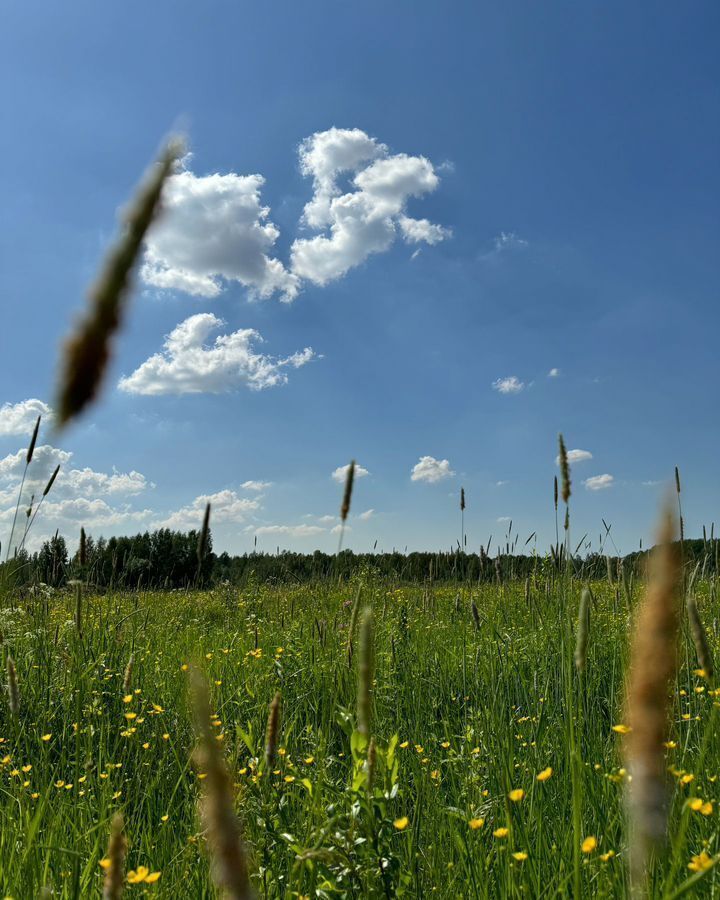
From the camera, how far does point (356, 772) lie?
2.20 m

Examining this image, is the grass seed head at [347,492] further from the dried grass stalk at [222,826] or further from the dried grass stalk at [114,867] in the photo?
the dried grass stalk at [222,826]

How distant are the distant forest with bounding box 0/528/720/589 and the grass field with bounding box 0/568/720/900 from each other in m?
0.43

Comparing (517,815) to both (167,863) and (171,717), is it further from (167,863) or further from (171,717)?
(171,717)

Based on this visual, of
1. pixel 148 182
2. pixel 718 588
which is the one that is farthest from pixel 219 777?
pixel 718 588

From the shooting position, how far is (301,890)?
2184 mm

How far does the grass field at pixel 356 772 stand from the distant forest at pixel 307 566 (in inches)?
16.8

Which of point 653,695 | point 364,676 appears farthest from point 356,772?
point 653,695

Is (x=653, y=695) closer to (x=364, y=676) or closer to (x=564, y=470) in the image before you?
(x=364, y=676)

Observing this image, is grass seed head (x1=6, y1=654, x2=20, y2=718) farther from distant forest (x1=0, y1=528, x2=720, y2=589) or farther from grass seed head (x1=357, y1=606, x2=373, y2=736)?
grass seed head (x1=357, y1=606, x2=373, y2=736)

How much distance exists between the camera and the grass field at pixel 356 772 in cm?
210

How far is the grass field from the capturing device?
82.7 inches

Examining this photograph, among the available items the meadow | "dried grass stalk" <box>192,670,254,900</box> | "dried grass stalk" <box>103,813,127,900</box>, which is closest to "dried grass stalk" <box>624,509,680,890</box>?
the meadow

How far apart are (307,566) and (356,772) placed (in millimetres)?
7755

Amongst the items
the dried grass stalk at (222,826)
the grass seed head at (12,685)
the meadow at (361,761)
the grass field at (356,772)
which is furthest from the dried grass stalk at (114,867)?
the grass seed head at (12,685)
